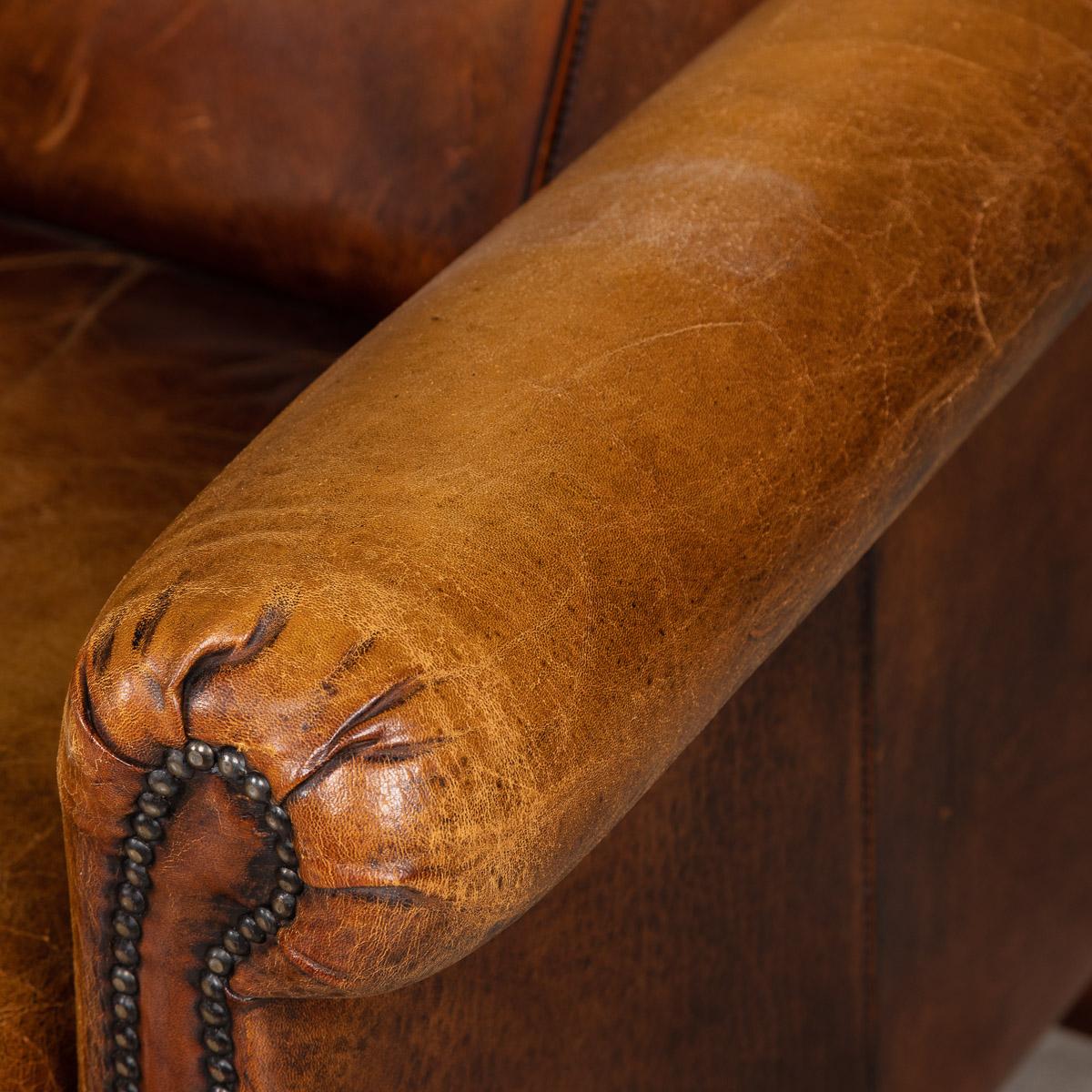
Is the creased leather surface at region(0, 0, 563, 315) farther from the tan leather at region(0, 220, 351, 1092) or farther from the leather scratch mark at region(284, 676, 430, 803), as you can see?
the leather scratch mark at region(284, 676, 430, 803)

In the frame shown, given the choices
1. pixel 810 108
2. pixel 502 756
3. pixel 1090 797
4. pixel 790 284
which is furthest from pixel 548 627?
pixel 1090 797

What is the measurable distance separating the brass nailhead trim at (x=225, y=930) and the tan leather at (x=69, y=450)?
6 cm

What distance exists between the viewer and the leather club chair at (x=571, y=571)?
0.42m

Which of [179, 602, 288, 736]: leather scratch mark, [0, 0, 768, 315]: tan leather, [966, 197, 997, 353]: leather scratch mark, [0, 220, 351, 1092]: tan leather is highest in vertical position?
[966, 197, 997, 353]: leather scratch mark

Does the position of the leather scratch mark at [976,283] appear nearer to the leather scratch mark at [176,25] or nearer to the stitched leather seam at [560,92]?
the stitched leather seam at [560,92]

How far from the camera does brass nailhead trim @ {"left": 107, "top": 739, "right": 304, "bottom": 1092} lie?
414 millimetres

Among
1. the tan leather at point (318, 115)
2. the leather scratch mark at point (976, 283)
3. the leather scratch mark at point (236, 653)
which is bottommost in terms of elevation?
the tan leather at point (318, 115)

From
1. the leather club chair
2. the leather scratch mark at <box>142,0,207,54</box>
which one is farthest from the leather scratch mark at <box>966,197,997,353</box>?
the leather scratch mark at <box>142,0,207,54</box>

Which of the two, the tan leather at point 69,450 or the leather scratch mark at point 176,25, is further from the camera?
the leather scratch mark at point 176,25

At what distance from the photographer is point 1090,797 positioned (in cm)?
97

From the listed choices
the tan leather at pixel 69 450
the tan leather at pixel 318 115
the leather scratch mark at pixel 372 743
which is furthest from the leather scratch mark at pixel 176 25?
the leather scratch mark at pixel 372 743

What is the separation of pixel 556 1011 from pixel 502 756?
0.21 m

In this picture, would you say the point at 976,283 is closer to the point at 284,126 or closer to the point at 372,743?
the point at 372,743

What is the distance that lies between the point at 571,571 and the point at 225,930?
146mm
